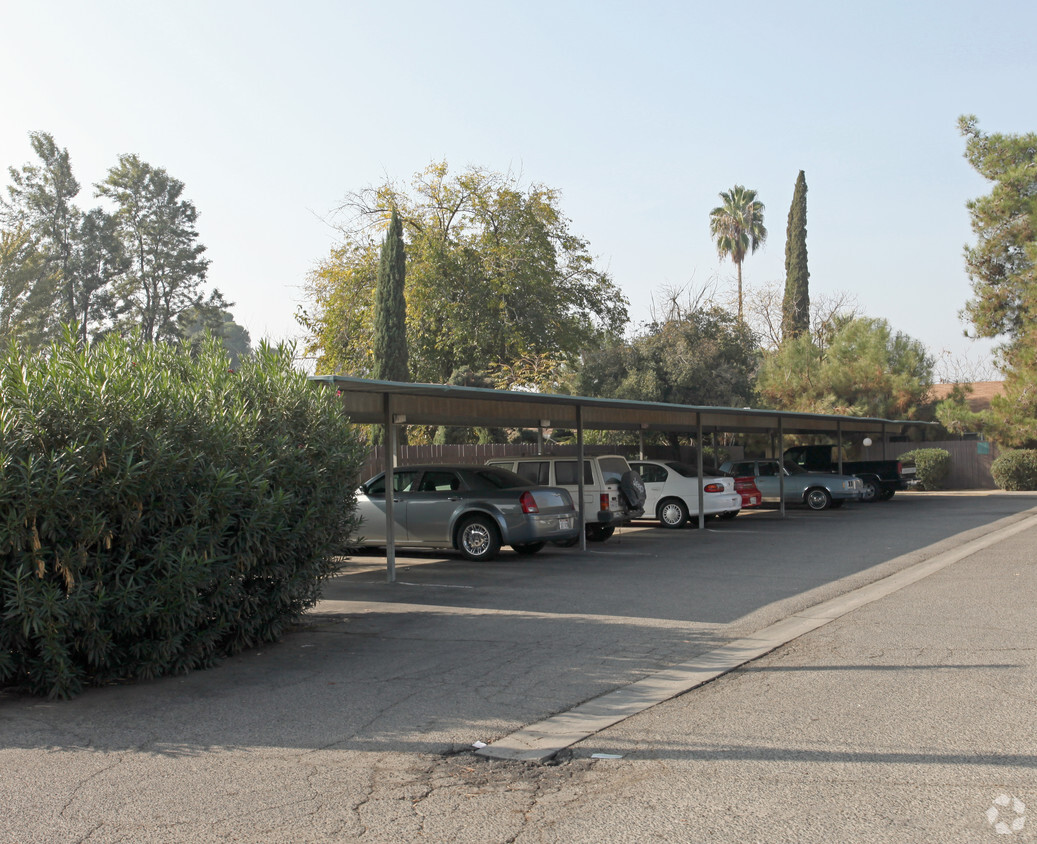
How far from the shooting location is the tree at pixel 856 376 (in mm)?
43031

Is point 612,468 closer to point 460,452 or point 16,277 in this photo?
point 460,452

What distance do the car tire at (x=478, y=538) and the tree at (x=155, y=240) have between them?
4638cm

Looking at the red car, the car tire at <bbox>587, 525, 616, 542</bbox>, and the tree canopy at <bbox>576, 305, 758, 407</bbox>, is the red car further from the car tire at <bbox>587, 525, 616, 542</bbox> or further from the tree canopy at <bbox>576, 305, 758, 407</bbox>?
the tree canopy at <bbox>576, 305, 758, 407</bbox>

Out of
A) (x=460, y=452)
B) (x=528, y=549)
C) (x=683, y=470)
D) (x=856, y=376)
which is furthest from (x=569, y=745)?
(x=856, y=376)

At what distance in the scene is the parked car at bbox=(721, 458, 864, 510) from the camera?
1064 inches

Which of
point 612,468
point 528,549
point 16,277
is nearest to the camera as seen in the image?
point 528,549

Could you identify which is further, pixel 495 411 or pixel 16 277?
pixel 16 277

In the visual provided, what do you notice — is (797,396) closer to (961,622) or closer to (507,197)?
(507,197)

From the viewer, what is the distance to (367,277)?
127ft

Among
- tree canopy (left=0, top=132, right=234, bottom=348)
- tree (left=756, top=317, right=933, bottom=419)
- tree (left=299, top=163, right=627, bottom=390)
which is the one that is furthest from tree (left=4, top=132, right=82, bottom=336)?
tree (left=756, top=317, right=933, bottom=419)

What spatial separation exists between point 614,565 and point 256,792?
10277mm

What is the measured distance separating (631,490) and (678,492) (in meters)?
3.68

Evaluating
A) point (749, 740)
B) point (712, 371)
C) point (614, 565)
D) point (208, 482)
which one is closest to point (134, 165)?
point (712, 371)

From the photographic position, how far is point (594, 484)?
18.5 m
